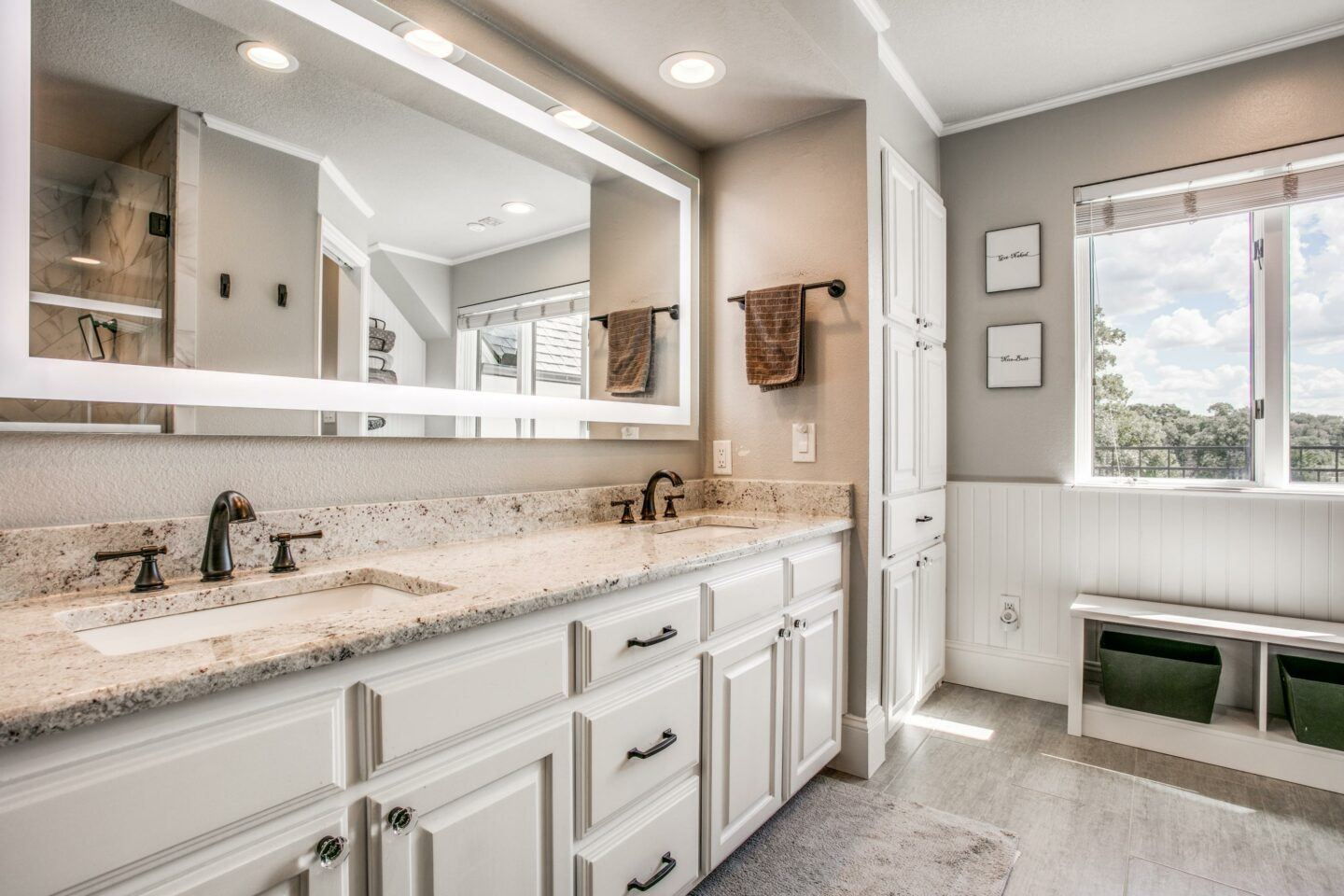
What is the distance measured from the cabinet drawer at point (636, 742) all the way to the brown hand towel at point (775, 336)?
3.83 ft

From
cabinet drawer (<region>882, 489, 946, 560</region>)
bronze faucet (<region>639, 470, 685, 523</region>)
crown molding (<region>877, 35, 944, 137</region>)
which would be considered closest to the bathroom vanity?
bronze faucet (<region>639, 470, 685, 523</region>)

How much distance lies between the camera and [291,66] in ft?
4.38

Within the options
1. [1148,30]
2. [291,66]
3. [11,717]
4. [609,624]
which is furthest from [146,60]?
[1148,30]

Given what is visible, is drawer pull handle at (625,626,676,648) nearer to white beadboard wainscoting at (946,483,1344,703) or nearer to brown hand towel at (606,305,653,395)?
brown hand towel at (606,305,653,395)

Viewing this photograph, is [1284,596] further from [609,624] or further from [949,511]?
[609,624]

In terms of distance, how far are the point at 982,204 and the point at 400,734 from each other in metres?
3.19

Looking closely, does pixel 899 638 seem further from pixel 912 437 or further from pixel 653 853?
pixel 653 853

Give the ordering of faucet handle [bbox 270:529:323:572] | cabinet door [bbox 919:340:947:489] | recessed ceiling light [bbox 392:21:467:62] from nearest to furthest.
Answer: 1. faucet handle [bbox 270:529:323:572]
2. recessed ceiling light [bbox 392:21:467:62]
3. cabinet door [bbox 919:340:947:489]

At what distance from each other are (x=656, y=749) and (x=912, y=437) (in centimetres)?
170

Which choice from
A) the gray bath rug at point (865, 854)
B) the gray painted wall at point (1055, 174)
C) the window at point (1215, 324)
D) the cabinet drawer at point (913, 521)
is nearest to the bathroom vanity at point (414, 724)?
the gray bath rug at point (865, 854)

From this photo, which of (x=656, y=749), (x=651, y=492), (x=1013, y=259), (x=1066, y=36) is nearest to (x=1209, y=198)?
(x=1013, y=259)

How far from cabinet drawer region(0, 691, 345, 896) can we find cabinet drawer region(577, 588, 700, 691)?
17.5 inches

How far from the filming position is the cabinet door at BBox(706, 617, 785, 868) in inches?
61.2

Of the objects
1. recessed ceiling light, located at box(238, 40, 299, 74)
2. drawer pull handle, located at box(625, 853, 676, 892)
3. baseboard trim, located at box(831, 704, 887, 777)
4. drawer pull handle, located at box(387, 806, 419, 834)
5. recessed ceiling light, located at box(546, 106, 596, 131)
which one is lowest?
baseboard trim, located at box(831, 704, 887, 777)
